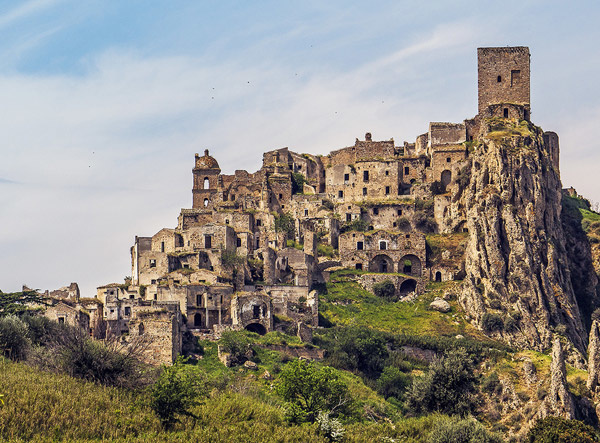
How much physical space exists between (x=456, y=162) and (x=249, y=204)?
71.9 feet

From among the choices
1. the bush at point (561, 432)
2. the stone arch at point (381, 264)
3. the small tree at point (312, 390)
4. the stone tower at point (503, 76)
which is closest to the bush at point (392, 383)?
the small tree at point (312, 390)

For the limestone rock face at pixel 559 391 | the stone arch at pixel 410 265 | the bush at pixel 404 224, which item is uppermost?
the bush at pixel 404 224

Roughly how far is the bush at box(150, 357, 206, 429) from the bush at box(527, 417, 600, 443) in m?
21.1

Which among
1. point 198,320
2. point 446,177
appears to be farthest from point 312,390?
point 446,177

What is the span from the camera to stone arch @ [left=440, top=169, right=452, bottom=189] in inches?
4432

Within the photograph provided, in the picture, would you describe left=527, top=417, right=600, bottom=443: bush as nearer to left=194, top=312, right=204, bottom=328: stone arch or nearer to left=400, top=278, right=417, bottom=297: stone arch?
left=194, top=312, right=204, bottom=328: stone arch

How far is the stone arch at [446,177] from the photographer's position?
112562 mm

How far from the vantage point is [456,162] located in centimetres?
11194

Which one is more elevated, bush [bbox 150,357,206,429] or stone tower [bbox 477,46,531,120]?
stone tower [bbox 477,46,531,120]

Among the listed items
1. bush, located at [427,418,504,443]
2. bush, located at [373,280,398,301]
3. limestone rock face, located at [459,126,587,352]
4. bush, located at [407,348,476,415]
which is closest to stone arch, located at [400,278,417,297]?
bush, located at [373,280,398,301]

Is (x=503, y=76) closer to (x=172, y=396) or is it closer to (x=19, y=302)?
(x=19, y=302)

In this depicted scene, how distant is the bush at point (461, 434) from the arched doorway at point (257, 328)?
23599 mm

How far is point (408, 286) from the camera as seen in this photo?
102m

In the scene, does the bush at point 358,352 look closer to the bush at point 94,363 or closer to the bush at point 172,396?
the bush at point 94,363
